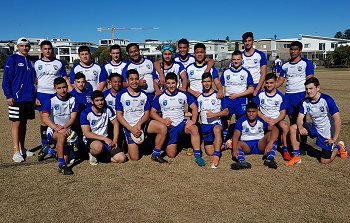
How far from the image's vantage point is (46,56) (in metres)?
5.96

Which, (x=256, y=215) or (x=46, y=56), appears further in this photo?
(x=46, y=56)

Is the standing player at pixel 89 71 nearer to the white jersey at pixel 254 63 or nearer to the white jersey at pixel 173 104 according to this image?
the white jersey at pixel 173 104

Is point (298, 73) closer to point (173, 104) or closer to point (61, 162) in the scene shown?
point (173, 104)

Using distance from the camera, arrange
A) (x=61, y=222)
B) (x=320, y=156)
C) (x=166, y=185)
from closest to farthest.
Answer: (x=61, y=222) < (x=166, y=185) < (x=320, y=156)

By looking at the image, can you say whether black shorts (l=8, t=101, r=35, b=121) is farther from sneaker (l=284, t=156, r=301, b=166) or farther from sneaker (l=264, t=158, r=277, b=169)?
sneaker (l=284, t=156, r=301, b=166)

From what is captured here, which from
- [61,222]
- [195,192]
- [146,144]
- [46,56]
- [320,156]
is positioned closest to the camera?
[61,222]

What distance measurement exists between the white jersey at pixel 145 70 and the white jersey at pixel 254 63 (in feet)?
6.26

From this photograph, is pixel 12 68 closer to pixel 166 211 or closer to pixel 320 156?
pixel 166 211

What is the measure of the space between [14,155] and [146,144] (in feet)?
8.38

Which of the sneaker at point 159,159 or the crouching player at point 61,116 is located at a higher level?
the crouching player at point 61,116

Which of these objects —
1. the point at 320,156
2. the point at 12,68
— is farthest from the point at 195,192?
the point at 12,68

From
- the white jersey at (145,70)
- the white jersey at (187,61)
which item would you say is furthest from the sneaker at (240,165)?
the white jersey at (187,61)

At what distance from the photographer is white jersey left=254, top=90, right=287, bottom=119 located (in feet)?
18.7

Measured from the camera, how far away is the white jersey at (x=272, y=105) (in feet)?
18.7
